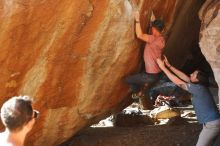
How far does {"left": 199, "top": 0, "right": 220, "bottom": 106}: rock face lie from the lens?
8148mm

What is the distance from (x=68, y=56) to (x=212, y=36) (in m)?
2.69

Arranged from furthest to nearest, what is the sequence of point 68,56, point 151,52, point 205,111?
point 151,52 < point 68,56 < point 205,111

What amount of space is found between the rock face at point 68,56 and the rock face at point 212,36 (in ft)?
2.66

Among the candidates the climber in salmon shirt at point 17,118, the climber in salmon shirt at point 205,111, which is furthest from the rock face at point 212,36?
the climber in salmon shirt at point 17,118

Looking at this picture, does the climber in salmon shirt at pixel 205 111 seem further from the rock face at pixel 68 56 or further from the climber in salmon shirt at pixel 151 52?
the rock face at pixel 68 56

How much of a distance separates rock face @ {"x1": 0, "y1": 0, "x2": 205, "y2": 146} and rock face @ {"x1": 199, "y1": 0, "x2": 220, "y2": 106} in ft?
2.66

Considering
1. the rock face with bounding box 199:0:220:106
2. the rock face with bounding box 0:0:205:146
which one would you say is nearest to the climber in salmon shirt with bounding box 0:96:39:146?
the rock face with bounding box 0:0:205:146

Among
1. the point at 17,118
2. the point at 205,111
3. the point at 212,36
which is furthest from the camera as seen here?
the point at 212,36

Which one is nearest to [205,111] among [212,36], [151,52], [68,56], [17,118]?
[151,52]

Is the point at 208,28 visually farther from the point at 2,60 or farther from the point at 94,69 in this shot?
the point at 2,60

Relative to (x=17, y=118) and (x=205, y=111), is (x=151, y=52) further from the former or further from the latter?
(x=17, y=118)

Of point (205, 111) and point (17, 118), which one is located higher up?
point (17, 118)

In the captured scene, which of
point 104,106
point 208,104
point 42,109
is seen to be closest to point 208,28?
point 208,104

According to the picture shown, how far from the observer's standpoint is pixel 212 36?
8266mm
